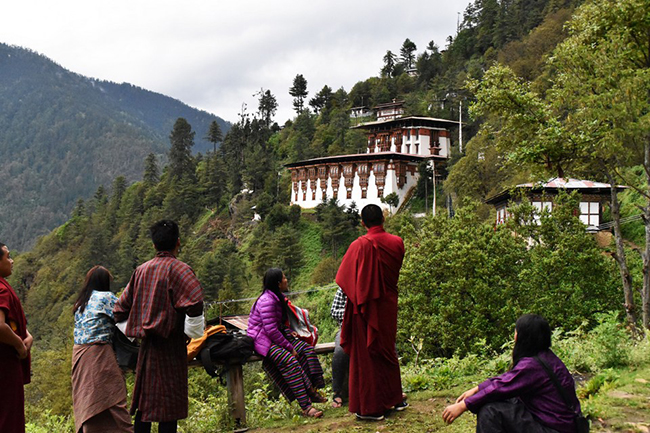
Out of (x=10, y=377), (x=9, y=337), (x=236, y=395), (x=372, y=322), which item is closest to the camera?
(x=9, y=337)

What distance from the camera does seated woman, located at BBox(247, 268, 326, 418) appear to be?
21.1 ft

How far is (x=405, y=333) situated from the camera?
77.1ft

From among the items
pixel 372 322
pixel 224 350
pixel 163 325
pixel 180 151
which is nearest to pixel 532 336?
pixel 372 322

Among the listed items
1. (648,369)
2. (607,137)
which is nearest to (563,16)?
(607,137)

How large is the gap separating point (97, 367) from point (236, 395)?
1.53 meters

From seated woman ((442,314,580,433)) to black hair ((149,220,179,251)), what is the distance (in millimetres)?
2804

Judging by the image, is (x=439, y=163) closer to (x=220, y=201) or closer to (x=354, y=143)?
(x=354, y=143)

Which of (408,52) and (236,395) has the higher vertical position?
(408,52)

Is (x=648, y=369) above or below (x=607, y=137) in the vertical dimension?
below

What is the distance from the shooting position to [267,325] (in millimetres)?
6465

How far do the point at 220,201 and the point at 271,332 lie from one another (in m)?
77.8

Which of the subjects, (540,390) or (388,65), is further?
(388,65)

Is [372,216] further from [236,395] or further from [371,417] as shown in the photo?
[236,395]

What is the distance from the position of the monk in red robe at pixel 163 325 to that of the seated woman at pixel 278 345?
4.01ft
